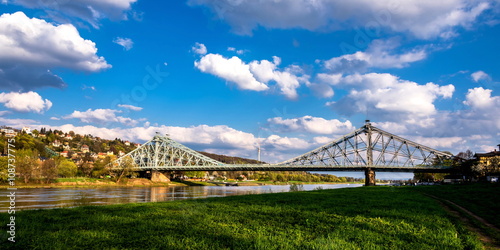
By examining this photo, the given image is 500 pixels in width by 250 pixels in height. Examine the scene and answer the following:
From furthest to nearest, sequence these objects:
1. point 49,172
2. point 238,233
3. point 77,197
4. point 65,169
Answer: point 65,169 < point 49,172 < point 77,197 < point 238,233

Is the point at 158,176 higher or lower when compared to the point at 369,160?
lower

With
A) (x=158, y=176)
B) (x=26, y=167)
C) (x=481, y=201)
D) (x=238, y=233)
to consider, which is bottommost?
(x=158, y=176)

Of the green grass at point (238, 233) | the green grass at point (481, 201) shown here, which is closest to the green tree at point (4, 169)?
the green grass at point (238, 233)

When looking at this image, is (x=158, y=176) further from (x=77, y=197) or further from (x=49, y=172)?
(x=77, y=197)

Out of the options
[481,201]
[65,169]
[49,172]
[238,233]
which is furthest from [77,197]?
[65,169]

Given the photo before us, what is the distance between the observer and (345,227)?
9.10m

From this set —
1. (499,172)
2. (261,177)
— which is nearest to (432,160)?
(499,172)

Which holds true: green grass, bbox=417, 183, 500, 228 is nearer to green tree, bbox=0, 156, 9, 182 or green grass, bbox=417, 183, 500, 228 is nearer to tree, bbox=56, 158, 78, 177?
green tree, bbox=0, 156, 9, 182

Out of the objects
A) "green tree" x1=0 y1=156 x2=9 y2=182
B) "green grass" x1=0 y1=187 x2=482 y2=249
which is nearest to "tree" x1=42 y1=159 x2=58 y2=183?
"green tree" x1=0 y1=156 x2=9 y2=182

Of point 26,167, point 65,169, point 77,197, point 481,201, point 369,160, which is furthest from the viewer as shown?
point 369,160

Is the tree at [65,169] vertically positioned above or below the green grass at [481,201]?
below

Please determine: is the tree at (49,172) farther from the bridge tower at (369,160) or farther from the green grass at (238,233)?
the bridge tower at (369,160)

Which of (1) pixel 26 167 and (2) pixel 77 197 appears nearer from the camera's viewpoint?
(2) pixel 77 197

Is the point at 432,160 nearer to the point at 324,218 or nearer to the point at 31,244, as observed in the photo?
the point at 324,218
